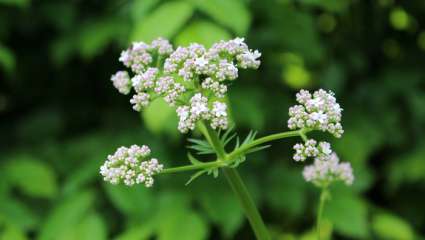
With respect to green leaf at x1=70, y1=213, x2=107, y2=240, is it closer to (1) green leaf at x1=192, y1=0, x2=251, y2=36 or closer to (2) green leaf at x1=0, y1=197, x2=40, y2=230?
(2) green leaf at x1=0, y1=197, x2=40, y2=230

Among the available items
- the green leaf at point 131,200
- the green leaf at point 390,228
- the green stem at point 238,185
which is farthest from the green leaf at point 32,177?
the green stem at point 238,185

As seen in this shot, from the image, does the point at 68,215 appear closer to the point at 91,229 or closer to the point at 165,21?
the point at 91,229

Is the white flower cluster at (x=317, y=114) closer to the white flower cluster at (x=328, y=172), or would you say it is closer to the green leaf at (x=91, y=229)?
the white flower cluster at (x=328, y=172)

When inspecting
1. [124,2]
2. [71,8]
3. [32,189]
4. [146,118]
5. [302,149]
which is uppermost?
[71,8]

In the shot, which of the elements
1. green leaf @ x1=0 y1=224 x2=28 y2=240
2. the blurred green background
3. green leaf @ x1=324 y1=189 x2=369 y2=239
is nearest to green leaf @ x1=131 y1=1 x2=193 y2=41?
the blurred green background

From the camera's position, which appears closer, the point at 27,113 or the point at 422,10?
the point at 422,10

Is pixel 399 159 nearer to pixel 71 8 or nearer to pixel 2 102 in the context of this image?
pixel 71 8

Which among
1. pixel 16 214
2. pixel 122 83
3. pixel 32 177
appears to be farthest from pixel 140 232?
pixel 122 83

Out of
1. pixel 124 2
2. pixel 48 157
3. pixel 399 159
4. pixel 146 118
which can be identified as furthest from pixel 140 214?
pixel 399 159
